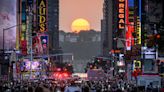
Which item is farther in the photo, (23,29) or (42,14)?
(42,14)

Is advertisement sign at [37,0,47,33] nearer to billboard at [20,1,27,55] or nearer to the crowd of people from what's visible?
billboard at [20,1,27,55]

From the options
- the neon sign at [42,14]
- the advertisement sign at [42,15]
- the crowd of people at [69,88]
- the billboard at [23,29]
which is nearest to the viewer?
the crowd of people at [69,88]

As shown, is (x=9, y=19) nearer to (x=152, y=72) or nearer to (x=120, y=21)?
(x=120, y=21)

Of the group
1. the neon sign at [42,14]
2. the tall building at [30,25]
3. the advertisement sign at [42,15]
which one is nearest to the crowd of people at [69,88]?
the tall building at [30,25]

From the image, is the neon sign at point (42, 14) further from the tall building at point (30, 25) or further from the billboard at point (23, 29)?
the billboard at point (23, 29)

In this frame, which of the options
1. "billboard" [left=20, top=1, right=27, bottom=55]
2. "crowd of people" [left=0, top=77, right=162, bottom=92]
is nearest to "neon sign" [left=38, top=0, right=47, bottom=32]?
"billboard" [left=20, top=1, right=27, bottom=55]

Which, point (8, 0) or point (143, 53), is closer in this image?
point (143, 53)

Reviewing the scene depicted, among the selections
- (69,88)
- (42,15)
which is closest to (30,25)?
(42,15)

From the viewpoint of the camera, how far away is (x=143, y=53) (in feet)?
260

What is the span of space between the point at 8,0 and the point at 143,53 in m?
51.0

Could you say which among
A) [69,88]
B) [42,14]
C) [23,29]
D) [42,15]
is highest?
[42,14]

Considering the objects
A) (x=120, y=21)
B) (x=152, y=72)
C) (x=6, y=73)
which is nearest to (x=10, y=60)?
(x=6, y=73)

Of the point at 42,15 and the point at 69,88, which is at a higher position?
the point at 42,15

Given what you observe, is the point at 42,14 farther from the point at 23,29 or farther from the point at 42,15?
the point at 23,29
